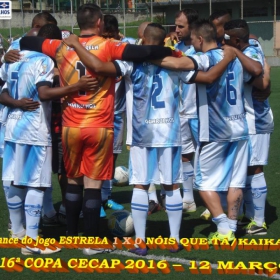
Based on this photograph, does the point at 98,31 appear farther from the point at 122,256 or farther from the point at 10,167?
the point at 122,256

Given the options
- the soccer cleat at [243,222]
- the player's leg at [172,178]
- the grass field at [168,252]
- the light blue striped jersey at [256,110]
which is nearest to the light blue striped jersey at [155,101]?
the player's leg at [172,178]

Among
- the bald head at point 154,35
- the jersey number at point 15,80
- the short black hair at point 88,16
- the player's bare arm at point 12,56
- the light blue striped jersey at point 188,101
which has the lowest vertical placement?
the light blue striped jersey at point 188,101

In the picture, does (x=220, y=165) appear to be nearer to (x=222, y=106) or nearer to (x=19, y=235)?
(x=222, y=106)

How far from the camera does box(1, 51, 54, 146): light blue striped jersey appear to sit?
6.22 m

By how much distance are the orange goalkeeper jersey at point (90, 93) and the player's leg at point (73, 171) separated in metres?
0.11

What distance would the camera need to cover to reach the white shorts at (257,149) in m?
6.94

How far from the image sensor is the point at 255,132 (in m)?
6.86

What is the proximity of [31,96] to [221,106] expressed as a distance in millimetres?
1859

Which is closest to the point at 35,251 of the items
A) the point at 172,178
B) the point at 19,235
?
the point at 19,235

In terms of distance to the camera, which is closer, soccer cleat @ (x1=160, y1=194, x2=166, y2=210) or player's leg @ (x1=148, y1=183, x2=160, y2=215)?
player's leg @ (x1=148, y1=183, x2=160, y2=215)

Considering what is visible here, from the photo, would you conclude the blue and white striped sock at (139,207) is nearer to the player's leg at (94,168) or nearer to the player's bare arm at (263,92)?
the player's leg at (94,168)

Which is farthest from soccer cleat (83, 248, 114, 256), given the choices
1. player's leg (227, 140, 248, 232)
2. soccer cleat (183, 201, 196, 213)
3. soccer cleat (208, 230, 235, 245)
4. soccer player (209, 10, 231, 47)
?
soccer player (209, 10, 231, 47)

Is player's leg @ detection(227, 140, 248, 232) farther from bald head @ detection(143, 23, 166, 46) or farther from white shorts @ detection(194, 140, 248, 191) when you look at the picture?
bald head @ detection(143, 23, 166, 46)

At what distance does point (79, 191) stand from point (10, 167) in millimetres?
729
